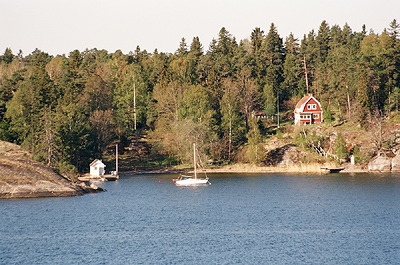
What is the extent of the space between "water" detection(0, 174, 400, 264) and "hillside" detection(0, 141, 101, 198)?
164 centimetres

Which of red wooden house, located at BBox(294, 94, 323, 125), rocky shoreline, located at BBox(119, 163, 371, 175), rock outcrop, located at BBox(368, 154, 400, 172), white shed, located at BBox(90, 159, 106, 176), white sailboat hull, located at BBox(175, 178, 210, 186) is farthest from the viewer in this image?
red wooden house, located at BBox(294, 94, 323, 125)

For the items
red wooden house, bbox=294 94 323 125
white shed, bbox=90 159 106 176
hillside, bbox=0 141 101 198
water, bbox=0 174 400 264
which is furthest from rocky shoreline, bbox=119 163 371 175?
hillside, bbox=0 141 101 198

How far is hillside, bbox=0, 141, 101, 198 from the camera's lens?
202 ft

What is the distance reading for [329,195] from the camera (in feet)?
211

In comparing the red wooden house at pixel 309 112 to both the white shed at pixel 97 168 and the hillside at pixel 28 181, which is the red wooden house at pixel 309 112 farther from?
the hillside at pixel 28 181

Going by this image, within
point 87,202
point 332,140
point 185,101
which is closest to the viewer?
point 87,202

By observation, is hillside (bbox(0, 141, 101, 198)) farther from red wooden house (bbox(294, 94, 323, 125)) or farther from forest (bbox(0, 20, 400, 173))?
red wooden house (bbox(294, 94, 323, 125))

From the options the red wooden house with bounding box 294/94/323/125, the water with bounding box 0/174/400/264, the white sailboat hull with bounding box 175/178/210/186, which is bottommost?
the water with bounding box 0/174/400/264

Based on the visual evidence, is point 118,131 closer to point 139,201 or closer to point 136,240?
point 139,201

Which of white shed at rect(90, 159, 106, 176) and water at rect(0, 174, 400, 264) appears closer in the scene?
water at rect(0, 174, 400, 264)

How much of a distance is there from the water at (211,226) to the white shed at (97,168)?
617 inches

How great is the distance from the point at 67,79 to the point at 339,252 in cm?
8889

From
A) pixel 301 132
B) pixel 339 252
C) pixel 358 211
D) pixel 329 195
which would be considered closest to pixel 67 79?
pixel 301 132

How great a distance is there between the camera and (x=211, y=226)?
46.3 meters
